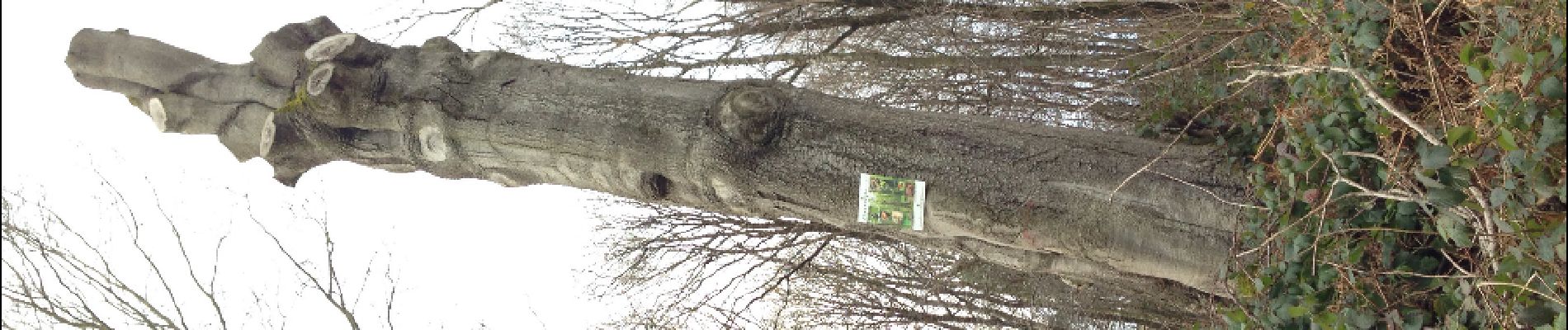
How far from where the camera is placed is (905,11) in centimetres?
879

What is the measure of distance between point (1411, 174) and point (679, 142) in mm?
2344

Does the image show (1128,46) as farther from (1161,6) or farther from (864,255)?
(864,255)

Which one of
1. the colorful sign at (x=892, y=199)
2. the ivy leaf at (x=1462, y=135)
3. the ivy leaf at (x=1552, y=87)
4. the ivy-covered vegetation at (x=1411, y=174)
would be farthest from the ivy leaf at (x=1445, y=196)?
the colorful sign at (x=892, y=199)

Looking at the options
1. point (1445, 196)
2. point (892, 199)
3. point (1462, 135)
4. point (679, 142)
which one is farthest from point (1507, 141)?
point (679, 142)

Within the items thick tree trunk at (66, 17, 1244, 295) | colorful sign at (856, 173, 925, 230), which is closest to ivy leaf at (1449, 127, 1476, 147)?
thick tree trunk at (66, 17, 1244, 295)

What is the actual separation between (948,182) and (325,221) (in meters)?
5.25

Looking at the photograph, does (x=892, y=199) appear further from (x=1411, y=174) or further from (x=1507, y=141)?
(x=1507, y=141)

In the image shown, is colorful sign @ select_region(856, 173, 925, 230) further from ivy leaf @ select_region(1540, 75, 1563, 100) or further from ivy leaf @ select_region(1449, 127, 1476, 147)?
ivy leaf @ select_region(1540, 75, 1563, 100)

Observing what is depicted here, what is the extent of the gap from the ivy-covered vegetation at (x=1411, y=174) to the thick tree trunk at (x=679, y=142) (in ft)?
1.09

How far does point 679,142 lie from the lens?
3738mm

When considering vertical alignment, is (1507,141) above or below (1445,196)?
above

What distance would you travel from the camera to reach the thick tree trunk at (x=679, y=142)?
3525 mm

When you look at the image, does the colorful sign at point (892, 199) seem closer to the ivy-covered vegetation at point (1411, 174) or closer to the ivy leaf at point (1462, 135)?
the ivy-covered vegetation at point (1411, 174)

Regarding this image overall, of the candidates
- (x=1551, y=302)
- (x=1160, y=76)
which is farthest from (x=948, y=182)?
(x=1160, y=76)
